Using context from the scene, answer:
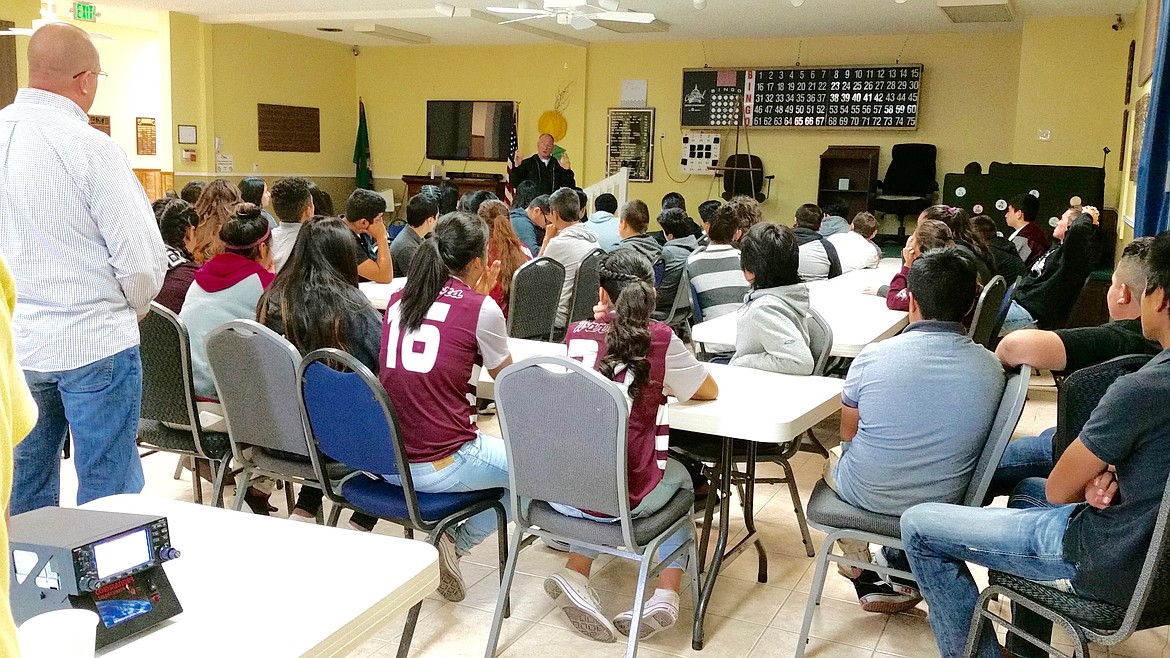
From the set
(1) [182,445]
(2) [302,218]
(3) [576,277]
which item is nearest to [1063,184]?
(3) [576,277]

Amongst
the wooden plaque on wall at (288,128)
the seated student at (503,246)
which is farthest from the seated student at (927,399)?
the wooden plaque on wall at (288,128)

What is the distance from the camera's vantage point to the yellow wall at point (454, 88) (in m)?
12.0

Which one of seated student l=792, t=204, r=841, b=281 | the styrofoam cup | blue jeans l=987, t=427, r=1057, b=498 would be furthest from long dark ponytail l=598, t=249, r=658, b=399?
seated student l=792, t=204, r=841, b=281

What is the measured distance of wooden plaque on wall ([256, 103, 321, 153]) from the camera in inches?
460

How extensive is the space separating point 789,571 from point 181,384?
80.4 inches

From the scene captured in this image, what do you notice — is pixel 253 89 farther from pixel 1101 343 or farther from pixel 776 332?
pixel 1101 343

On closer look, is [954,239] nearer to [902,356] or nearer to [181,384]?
[902,356]

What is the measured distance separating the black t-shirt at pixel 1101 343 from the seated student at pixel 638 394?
3.28 ft

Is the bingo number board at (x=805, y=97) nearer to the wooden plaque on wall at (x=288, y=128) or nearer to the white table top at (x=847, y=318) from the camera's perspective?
the wooden plaque on wall at (x=288, y=128)

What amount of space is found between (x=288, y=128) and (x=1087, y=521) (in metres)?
11.6

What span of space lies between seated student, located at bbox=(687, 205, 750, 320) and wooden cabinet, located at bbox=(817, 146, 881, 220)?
6034 mm

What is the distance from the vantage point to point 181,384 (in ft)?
9.29

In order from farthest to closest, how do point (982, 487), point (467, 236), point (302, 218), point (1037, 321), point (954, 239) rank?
1. point (1037, 321)
2. point (954, 239)
3. point (302, 218)
4. point (467, 236)
5. point (982, 487)

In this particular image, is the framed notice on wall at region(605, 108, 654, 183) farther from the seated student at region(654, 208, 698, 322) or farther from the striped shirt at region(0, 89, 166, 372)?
the striped shirt at region(0, 89, 166, 372)
